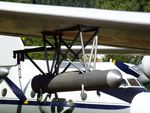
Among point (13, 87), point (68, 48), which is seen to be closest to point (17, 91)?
point (13, 87)

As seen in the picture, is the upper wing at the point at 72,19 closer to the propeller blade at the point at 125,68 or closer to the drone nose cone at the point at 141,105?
the drone nose cone at the point at 141,105

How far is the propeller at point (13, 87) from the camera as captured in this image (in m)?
22.7

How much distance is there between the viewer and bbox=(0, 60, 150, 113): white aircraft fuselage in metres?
21.5

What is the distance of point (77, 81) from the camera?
1412 centimetres

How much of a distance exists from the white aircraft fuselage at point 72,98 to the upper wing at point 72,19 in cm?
444

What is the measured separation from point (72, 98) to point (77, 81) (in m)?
7.94

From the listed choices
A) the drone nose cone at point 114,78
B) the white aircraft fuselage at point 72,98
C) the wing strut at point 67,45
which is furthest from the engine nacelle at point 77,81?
the white aircraft fuselage at point 72,98

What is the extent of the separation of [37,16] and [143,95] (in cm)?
427

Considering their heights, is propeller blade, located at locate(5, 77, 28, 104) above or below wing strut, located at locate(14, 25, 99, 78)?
below

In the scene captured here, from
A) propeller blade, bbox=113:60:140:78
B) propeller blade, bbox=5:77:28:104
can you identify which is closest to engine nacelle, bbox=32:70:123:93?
propeller blade, bbox=5:77:28:104

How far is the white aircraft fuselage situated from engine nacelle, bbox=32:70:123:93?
4162mm

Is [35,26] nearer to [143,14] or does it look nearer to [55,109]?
[143,14]

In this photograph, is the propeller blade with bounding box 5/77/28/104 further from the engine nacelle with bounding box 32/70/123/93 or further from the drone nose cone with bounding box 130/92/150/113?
the engine nacelle with bounding box 32/70/123/93

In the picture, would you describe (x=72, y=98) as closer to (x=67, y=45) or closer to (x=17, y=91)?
(x=17, y=91)
